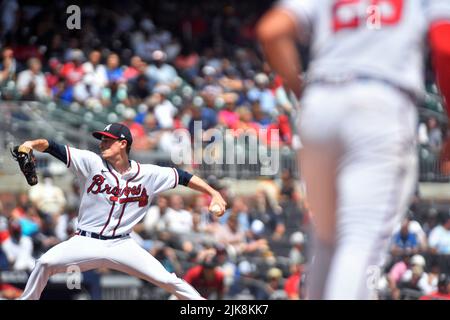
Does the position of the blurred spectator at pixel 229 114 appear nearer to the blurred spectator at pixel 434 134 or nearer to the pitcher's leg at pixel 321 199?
the blurred spectator at pixel 434 134

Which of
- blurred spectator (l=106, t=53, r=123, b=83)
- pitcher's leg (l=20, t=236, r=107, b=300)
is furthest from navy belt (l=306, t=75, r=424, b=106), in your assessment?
blurred spectator (l=106, t=53, r=123, b=83)

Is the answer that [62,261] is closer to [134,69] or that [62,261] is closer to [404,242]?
[404,242]

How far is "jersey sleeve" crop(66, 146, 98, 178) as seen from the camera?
6.71m

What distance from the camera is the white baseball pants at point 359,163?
3553 millimetres

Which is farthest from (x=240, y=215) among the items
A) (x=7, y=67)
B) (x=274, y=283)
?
(x=7, y=67)

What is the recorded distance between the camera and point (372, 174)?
11.7ft

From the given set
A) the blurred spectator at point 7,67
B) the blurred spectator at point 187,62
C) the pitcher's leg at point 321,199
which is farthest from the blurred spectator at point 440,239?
the pitcher's leg at point 321,199

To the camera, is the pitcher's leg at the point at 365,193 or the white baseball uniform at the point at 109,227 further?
the white baseball uniform at the point at 109,227

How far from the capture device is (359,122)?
3.54 meters

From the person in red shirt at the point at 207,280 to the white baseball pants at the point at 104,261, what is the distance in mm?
3402

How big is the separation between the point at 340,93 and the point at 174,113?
11.3 m

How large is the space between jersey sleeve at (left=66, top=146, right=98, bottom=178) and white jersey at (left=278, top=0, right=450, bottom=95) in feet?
10.8

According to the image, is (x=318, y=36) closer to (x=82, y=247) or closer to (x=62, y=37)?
(x=82, y=247)
